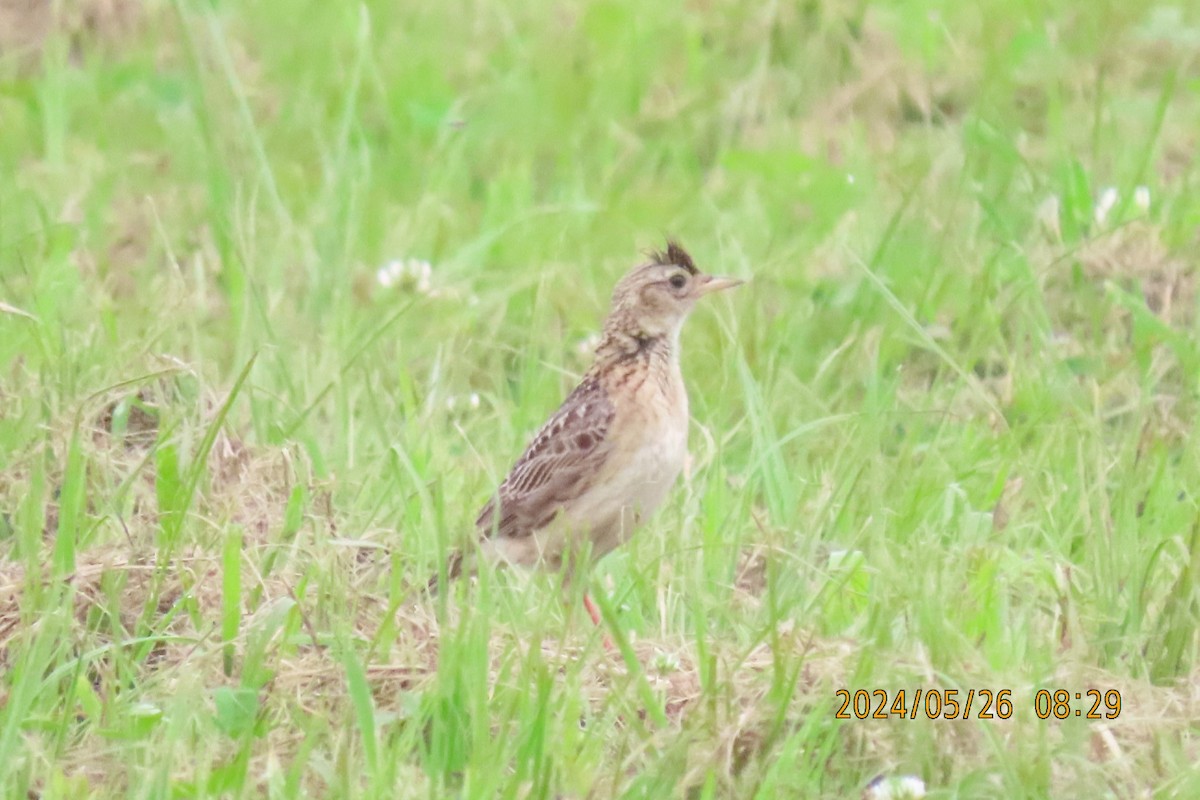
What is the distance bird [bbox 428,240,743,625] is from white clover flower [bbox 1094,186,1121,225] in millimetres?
2196

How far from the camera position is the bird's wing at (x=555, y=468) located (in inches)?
225

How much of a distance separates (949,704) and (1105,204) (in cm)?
387

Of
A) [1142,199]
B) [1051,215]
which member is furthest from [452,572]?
[1142,199]

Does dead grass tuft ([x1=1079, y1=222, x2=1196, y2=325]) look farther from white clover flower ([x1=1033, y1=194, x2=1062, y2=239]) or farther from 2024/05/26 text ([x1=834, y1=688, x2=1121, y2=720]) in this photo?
2024/05/26 text ([x1=834, y1=688, x2=1121, y2=720])

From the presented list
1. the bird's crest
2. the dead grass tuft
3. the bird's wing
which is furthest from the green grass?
the bird's crest

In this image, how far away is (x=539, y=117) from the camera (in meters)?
9.48

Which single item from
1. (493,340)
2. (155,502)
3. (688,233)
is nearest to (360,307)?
(493,340)

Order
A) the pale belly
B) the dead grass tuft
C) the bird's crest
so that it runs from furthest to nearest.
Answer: the dead grass tuft
the bird's crest
the pale belly

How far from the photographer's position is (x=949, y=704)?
14.2ft

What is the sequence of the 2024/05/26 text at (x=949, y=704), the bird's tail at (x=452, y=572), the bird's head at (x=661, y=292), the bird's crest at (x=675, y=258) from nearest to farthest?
the 2024/05/26 text at (x=949, y=704), the bird's tail at (x=452, y=572), the bird's head at (x=661, y=292), the bird's crest at (x=675, y=258)

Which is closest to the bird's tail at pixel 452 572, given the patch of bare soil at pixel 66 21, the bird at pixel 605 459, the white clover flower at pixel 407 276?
the bird at pixel 605 459

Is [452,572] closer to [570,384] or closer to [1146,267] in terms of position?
[570,384]

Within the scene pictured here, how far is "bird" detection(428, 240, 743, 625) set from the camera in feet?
18.4

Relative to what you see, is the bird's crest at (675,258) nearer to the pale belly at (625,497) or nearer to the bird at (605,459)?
the bird at (605,459)
